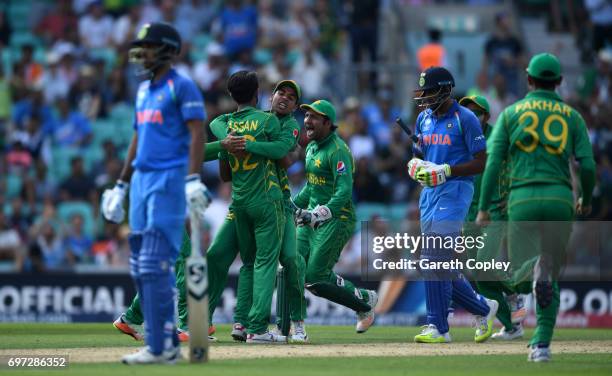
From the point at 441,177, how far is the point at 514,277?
5.54 ft

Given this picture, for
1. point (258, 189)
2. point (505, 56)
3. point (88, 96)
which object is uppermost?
point (505, 56)

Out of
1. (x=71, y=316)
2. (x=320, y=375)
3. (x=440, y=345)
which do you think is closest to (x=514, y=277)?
(x=440, y=345)

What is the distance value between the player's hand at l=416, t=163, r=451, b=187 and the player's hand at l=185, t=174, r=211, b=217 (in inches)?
135

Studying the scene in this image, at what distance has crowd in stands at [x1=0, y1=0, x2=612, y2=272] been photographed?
2108 centimetres

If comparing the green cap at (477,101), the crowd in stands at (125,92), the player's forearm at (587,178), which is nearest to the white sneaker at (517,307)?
the green cap at (477,101)

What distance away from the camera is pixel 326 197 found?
13445 millimetres

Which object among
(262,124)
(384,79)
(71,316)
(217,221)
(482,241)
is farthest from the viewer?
(384,79)

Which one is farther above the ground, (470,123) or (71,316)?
(470,123)

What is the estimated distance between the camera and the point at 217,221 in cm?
2111

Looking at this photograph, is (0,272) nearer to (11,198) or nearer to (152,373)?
(11,198)

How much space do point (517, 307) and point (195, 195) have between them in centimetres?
625

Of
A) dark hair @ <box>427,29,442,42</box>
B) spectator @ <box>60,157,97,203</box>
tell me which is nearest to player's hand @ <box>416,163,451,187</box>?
spectator @ <box>60,157,97,203</box>

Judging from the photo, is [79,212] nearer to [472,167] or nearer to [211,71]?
[211,71]

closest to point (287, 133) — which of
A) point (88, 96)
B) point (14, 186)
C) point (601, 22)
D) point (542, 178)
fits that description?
point (542, 178)
